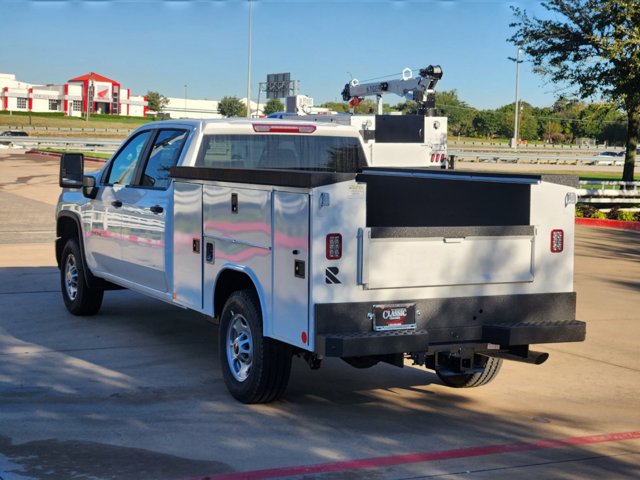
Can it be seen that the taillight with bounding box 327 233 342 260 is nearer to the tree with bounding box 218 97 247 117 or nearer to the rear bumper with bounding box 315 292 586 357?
the rear bumper with bounding box 315 292 586 357

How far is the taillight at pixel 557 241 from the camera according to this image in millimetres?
7400

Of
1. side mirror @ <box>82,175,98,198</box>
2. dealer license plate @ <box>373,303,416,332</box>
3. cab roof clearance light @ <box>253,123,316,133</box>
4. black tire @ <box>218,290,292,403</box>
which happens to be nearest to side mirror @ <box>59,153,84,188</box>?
side mirror @ <box>82,175,98,198</box>

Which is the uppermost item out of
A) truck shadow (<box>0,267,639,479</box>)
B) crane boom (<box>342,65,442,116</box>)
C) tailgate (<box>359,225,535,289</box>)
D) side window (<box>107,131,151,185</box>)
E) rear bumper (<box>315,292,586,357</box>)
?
crane boom (<box>342,65,442,116</box>)

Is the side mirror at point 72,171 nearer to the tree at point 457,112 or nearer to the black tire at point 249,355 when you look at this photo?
the black tire at point 249,355

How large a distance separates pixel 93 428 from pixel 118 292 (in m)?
6.28

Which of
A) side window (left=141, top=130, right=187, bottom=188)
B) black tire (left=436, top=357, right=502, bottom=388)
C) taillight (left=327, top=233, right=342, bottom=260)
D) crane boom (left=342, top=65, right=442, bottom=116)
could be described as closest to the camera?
taillight (left=327, top=233, right=342, bottom=260)

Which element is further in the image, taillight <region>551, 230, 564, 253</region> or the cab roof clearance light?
the cab roof clearance light

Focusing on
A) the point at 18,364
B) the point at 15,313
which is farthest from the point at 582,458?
the point at 15,313

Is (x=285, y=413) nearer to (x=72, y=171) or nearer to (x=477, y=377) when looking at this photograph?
(x=477, y=377)

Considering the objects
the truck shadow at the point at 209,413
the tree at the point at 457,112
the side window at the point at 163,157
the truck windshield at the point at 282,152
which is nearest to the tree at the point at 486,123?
the tree at the point at 457,112

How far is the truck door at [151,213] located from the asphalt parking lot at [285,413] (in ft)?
2.56

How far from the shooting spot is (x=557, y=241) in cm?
742

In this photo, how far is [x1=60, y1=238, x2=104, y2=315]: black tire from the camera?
428 inches

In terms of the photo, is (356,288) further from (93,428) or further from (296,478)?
(93,428)
